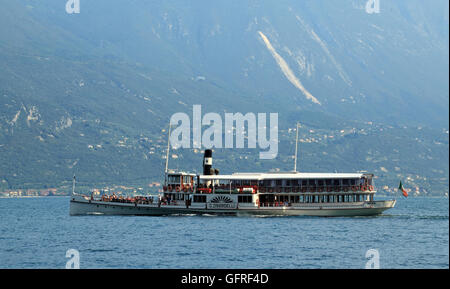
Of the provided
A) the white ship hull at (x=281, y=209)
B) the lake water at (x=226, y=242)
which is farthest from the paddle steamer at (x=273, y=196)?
the lake water at (x=226, y=242)

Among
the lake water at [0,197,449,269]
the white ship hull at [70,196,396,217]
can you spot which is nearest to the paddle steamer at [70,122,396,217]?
the white ship hull at [70,196,396,217]

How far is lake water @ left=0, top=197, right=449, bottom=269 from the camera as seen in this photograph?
64.1 m

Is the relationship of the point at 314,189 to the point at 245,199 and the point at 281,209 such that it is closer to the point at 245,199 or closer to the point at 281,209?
the point at 281,209

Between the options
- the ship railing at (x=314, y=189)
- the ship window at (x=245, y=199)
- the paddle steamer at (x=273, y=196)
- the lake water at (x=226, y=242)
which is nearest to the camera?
the lake water at (x=226, y=242)

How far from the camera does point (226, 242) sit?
77500 mm

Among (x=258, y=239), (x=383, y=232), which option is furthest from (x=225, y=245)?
(x=383, y=232)

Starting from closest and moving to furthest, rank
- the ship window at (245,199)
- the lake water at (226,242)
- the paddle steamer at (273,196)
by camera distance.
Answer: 1. the lake water at (226,242)
2. the paddle steamer at (273,196)
3. the ship window at (245,199)

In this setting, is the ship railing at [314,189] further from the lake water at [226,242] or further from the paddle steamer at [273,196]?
the lake water at [226,242]

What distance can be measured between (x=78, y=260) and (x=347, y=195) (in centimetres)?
5497

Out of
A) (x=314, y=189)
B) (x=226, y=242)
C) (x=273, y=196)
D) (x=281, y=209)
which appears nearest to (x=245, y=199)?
(x=273, y=196)

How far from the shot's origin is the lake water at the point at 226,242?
64.1m

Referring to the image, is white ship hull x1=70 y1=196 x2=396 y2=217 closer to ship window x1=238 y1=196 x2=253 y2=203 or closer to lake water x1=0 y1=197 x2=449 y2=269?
ship window x1=238 y1=196 x2=253 y2=203

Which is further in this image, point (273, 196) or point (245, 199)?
point (273, 196)
